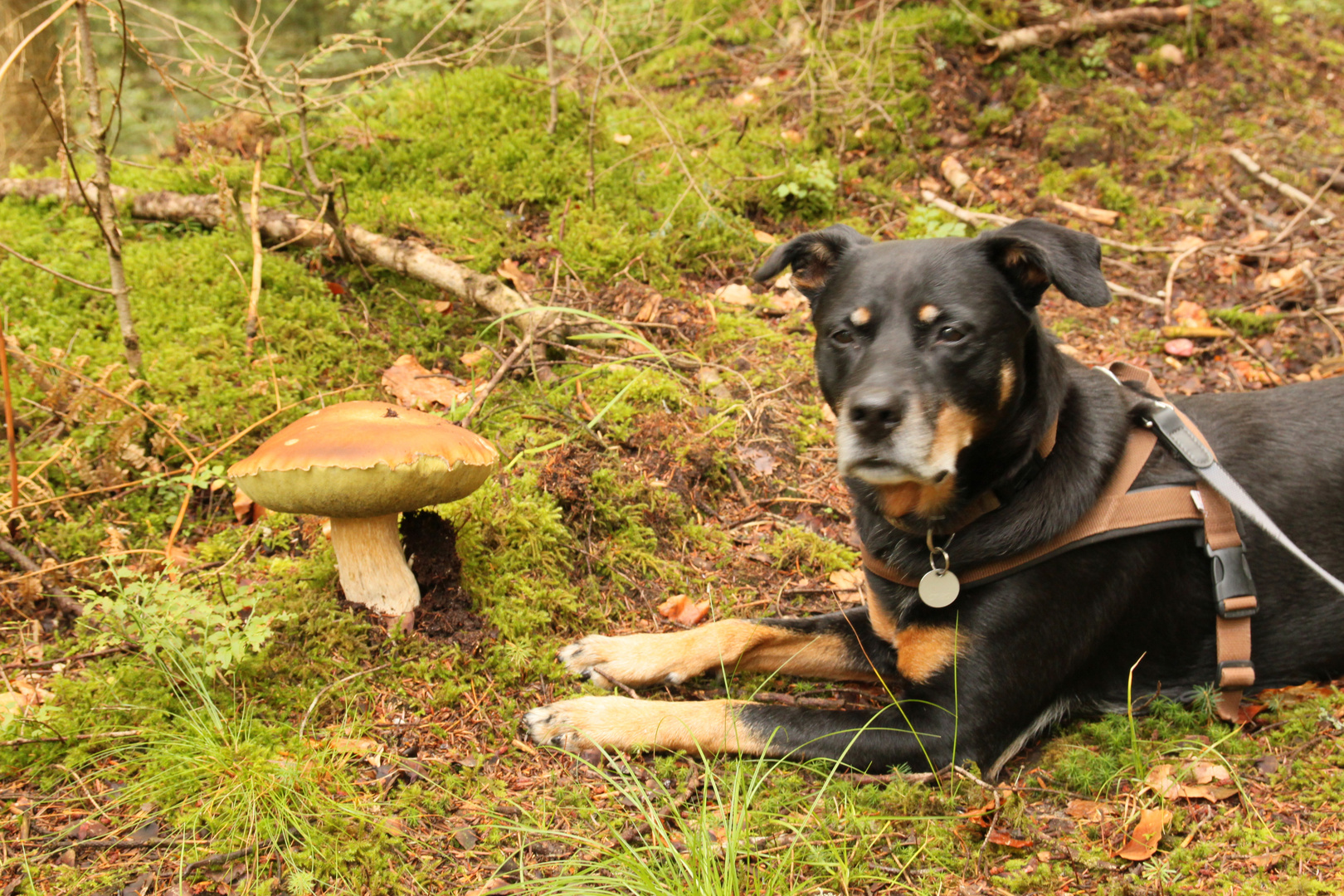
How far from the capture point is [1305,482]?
10.4 feet

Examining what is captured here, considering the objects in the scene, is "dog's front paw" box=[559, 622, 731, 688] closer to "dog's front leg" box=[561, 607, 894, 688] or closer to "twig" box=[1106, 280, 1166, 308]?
"dog's front leg" box=[561, 607, 894, 688]

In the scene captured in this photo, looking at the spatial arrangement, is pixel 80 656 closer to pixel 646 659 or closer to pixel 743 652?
pixel 646 659

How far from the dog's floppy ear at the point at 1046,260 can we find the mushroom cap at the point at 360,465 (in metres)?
1.88

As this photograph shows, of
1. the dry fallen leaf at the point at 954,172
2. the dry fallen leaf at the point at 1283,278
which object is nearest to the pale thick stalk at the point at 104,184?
the dry fallen leaf at the point at 954,172

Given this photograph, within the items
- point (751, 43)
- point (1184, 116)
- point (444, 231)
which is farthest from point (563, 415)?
point (1184, 116)

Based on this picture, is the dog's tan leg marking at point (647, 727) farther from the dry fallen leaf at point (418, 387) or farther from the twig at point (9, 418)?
the twig at point (9, 418)

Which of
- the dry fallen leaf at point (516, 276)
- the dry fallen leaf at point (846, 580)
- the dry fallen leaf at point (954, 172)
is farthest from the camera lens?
the dry fallen leaf at point (954, 172)

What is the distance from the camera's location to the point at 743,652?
10.8 ft

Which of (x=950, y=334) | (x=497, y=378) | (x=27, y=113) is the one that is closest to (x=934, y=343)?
(x=950, y=334)

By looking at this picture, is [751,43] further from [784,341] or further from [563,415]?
[563,415]

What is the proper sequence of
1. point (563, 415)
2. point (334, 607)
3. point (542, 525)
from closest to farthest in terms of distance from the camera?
point (334, 607)
point (542, 525)
point (563, 415)

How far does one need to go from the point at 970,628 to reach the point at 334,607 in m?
2.27

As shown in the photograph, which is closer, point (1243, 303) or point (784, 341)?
point (784, 341)

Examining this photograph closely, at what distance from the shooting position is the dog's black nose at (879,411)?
8.44 feet
